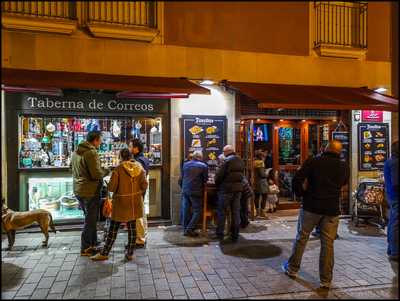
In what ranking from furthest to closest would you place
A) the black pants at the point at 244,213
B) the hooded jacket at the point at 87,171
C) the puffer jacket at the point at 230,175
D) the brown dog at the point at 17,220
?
the black pants at the point at 244,213 < the puffer jacket at the point at 230,175 < the brown dog at the point at 17,220 < the hooded jacket at the point at 87,171

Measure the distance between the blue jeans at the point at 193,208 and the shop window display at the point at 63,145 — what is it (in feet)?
3.80

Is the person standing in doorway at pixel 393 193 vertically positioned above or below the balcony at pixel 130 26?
below

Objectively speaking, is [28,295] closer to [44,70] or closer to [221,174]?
[221,174]

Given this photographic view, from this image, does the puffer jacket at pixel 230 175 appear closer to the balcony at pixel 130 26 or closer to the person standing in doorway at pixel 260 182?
the person standing in doorway at pixel 260 182

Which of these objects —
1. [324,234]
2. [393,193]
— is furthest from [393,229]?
[324,234]

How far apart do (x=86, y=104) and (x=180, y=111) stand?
186 centimetres

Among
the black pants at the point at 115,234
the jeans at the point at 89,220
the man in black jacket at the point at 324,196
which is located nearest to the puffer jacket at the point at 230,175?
the black pants at the point at 115,234

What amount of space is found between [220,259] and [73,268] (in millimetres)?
2089

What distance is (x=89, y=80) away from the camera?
6.63 metres

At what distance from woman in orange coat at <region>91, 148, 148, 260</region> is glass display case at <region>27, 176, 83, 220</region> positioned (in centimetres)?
214

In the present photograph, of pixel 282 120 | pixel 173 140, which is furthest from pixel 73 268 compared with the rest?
pixel 282 120

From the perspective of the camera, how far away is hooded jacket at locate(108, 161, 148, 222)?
562 centimetres

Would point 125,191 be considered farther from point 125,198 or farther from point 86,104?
point 86,104

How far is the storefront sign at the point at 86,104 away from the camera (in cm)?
717
